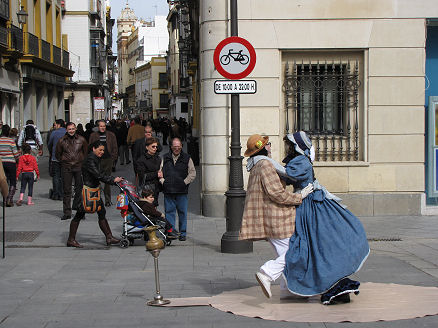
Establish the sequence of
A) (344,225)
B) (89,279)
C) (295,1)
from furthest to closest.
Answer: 1. (295,1)
2. (89,279)
3. (344,225)

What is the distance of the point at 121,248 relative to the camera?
10.6 m

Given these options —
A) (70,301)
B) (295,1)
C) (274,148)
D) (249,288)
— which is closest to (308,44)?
(295,1)

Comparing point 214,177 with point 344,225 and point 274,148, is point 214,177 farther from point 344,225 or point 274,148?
point 344,225

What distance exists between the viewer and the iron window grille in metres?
13.3

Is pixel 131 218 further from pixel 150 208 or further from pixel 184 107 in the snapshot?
pixel 184 107

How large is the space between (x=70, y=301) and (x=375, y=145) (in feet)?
25.0

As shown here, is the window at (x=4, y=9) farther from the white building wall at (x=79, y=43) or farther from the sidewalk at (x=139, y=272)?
the white building wall at (x=79, y=43)

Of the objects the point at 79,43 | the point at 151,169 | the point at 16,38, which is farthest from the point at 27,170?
the point at 79,43

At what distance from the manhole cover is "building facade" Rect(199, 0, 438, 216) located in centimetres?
328

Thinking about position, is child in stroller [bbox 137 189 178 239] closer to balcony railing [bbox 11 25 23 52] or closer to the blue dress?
the blue dress

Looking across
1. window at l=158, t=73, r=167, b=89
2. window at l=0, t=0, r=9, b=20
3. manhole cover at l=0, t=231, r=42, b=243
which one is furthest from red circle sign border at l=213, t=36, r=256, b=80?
window at l=158, t=73, r=167, b=89

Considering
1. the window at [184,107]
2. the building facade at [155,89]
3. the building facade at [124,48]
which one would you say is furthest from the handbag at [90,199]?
the building facade at [124,48]

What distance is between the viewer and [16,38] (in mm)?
29953

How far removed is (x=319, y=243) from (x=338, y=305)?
670 millimetres
